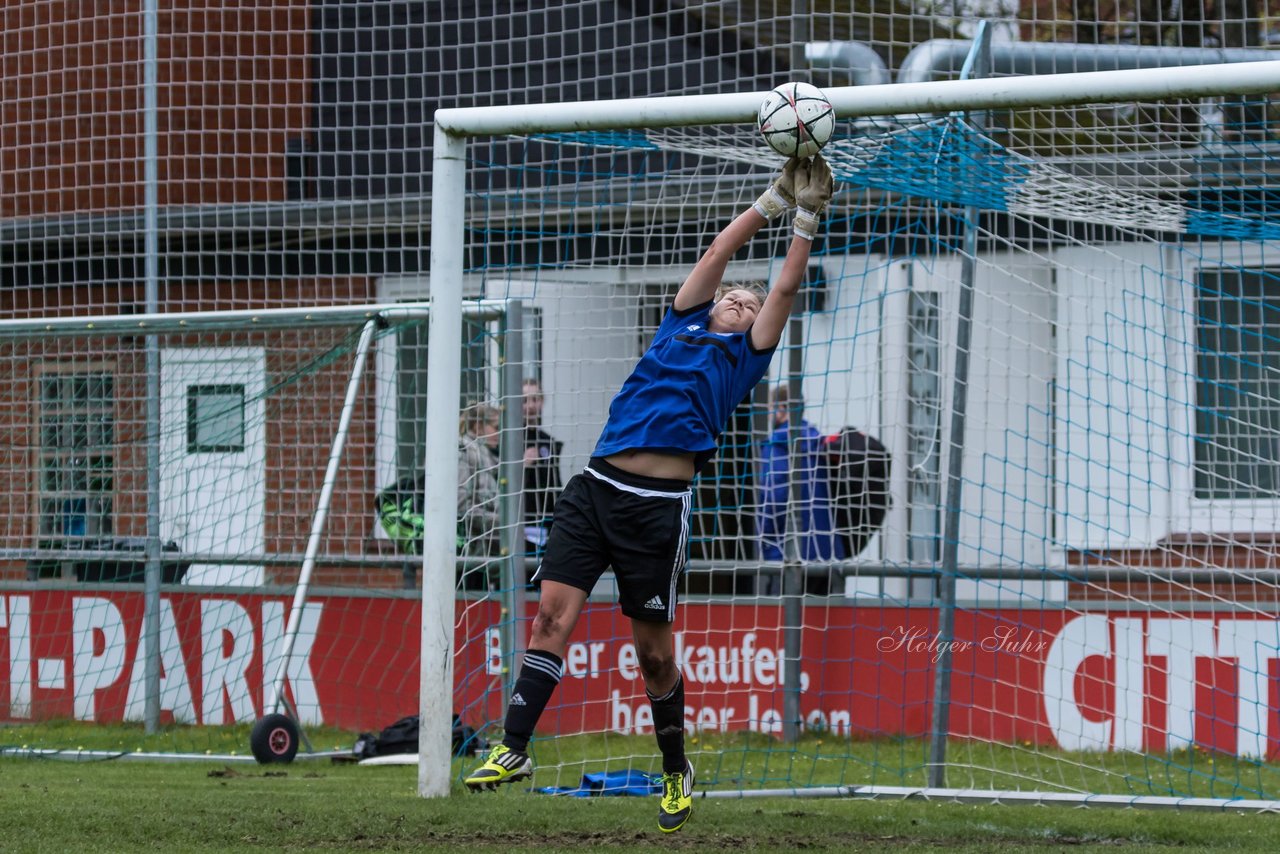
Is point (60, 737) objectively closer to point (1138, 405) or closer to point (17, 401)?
point (17, 401)

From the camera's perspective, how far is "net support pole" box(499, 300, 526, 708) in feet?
26.6

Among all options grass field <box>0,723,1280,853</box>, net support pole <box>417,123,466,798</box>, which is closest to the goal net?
grass field <box>0,723,1280,853</box>

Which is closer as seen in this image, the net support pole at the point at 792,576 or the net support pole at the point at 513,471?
the net support pole at the point at 513,471

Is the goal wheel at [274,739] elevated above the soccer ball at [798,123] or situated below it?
below

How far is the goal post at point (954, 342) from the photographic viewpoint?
6.64m

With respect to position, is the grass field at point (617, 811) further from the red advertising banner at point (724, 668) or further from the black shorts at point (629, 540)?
the black shorts at point (629, 540)

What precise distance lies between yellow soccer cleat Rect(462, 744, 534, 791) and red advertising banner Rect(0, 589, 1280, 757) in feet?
7.60

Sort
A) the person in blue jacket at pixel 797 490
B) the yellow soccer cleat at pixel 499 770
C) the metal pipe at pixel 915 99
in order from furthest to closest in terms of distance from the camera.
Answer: the person in blue jacket at pixel 797 490 < the metal pipe at pixel 915 99 < the yellow soccer cleat at pixel 499 770

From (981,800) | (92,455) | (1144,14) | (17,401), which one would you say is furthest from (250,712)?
(1144,14)

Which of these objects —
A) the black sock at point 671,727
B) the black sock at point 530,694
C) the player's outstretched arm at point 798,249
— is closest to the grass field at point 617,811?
the black sock at point 671,727

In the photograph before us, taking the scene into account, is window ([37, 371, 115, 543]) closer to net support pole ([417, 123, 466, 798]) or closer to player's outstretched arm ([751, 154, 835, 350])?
net support pole ([417, 123, 466, 798])

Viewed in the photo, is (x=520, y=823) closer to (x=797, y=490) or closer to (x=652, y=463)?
(x=652, y=463)

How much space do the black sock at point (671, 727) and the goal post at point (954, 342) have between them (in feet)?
4.09

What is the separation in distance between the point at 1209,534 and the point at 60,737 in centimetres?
687
